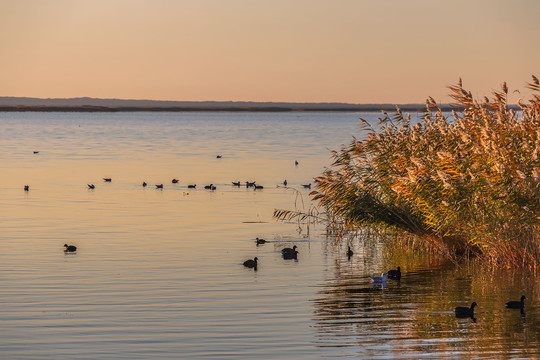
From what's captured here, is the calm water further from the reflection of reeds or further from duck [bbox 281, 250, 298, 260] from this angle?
the reflection of reeds

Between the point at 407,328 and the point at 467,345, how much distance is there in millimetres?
1437

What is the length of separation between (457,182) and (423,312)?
403 centimetres

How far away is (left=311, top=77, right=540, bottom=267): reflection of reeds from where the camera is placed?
19125 millimetres

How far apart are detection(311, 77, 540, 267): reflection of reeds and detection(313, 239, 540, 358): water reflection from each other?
0.86 metres

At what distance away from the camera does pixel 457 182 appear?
19.9 metres

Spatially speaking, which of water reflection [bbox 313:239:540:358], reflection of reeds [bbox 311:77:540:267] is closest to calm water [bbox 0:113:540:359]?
water reflection [bbox 313:239:540:358]

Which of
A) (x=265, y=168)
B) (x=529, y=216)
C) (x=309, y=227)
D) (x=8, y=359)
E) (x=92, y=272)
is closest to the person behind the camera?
(x=8, y=359)

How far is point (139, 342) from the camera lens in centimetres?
1461

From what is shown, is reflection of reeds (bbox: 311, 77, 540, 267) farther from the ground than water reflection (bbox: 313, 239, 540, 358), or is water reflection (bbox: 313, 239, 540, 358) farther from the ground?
reflection of reeds (bbox: 311, 77, 540, 267)

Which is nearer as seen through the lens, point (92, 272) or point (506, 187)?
point (506, 187)

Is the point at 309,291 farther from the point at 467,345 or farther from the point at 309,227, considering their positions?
the point at 309,227

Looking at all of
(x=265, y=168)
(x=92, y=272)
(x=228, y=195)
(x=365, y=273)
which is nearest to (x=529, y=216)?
(x=365, y=273)

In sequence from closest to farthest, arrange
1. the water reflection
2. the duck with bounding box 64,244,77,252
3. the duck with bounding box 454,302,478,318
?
the water reflection
the duck with bounding box 454,302,478,318
the duck with bounding box 64,244,77,252

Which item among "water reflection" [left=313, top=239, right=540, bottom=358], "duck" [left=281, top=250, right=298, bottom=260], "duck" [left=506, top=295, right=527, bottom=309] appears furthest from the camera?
"duck" [left=281, top=250, right=298, bottom=260]
